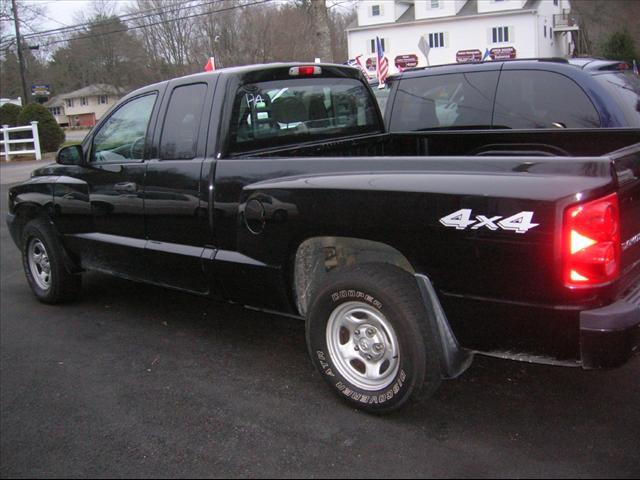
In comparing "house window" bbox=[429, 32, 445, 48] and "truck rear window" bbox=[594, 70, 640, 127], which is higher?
"house window" bbox=[429, 32, 445, 48]

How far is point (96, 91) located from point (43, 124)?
206 ft

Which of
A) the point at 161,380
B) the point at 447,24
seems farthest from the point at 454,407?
the point at 447,24

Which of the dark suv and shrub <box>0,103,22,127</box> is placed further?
shrub <box>0,103,22,127</box>

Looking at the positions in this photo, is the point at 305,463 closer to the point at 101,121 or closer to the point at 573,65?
the point at 101,121

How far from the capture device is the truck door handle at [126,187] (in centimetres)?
440

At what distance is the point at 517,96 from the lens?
5.73 meters

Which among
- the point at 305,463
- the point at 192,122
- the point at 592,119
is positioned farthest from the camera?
the point at 592,119

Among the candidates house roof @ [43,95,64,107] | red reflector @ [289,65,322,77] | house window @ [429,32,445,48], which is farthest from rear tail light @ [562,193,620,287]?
house roof @ [43,95,64,107]

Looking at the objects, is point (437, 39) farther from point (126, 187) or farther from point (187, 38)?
point (126, 187)

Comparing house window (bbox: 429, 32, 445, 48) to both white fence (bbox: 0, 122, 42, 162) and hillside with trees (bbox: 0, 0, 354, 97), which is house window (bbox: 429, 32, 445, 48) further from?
white fence (bbox: 0, 122, 42, 162)

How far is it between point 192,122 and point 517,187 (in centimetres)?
230

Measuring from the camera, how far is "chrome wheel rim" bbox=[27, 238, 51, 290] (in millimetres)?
5449

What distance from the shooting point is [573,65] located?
5.56 m

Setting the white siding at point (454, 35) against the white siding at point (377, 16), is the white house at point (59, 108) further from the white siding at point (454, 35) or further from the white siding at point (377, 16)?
the white siding at point (454, 35)
